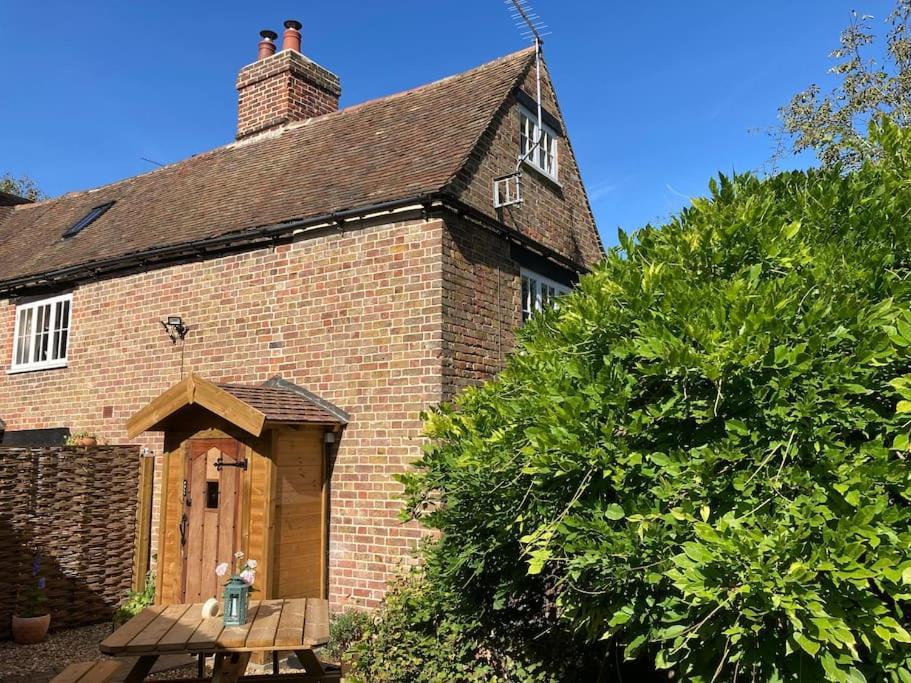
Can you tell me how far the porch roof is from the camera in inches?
291

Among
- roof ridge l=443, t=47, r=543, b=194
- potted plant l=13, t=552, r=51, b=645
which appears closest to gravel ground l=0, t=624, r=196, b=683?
potted plant l=13, t=552, r=51, b=645

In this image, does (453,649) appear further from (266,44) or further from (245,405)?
(266,44)

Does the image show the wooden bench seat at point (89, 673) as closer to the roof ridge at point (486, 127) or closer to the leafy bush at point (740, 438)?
the leafy bush at point (740, 438)

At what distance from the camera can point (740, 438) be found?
120 inches

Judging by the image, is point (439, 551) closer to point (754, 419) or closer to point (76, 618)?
point (754, 419)

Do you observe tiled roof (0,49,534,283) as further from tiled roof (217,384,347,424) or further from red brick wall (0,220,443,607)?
tiled roof (217,384,347,424)

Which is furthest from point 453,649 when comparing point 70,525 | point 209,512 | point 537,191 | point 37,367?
point 37,367

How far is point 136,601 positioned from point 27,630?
1.42 metres

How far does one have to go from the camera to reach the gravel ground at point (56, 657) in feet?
23.3

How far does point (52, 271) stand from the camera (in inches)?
469

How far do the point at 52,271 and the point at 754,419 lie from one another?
12.4 meters

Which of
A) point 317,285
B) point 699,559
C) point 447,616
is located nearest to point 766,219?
point 699,559

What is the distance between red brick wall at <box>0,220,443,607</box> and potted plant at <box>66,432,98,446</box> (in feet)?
0.59

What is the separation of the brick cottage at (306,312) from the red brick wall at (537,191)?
43 mm
